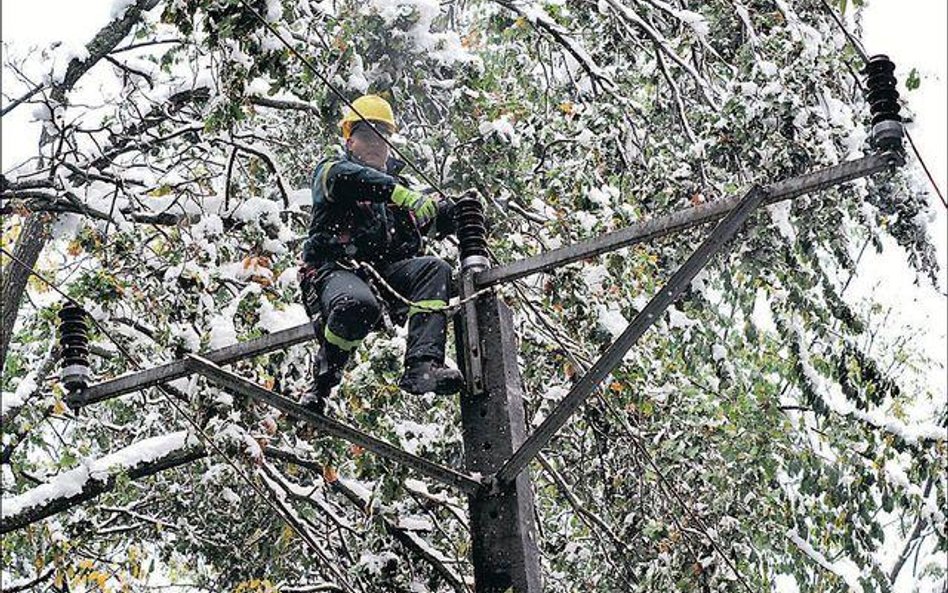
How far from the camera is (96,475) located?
23.6ft

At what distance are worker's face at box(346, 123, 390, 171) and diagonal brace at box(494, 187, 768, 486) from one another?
1423 mm

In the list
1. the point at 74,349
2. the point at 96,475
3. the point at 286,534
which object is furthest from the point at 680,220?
the point at 96,475

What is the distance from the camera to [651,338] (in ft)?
24.3

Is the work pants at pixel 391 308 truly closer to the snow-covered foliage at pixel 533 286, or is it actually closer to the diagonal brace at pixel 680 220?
the diagonal brace at pixel 680 220

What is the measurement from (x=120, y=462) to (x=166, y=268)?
122 centimetres

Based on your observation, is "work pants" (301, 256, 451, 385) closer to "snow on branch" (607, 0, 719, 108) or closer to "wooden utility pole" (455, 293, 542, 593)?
"wooden utility pole" (455, 293, 542, 593)

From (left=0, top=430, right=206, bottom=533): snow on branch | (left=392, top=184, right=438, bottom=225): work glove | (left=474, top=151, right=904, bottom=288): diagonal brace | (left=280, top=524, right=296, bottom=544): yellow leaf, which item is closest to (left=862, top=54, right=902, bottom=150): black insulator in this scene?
(left=474, top=151, right=904, bottom=288): diagonal brace

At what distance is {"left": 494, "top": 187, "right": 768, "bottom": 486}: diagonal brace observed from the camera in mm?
3896

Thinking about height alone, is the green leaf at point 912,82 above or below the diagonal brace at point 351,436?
above

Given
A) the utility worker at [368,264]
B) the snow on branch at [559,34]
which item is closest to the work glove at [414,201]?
the utility worker at [368,264]

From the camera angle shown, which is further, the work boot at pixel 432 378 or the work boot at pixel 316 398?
the work boot at pixel 316 398

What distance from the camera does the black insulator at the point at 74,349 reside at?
4633mm

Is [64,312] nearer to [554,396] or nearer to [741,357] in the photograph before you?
[554,396]

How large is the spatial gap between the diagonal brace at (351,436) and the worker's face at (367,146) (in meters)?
1.16
